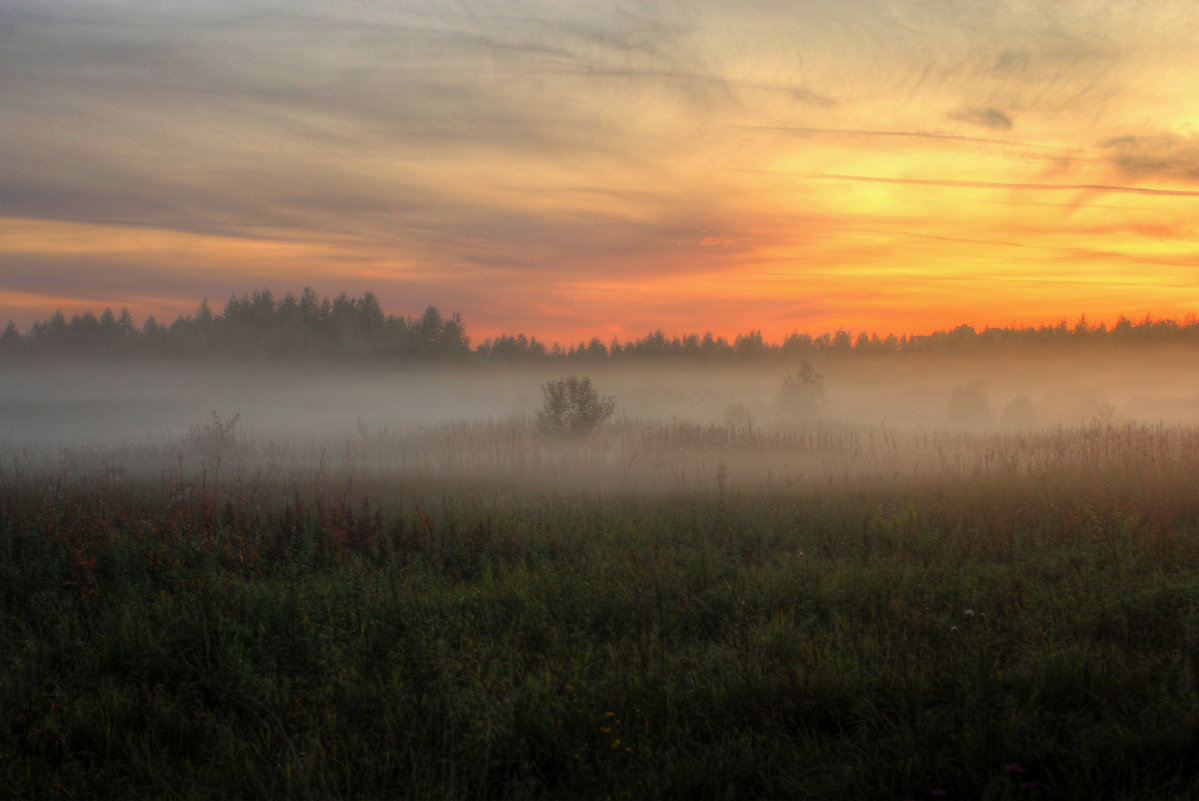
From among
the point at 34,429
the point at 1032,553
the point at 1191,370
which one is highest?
the point at 1191,370

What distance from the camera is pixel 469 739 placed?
3.83 m

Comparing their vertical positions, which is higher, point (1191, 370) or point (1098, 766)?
point (1191, 370)

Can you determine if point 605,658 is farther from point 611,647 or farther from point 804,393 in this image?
point 804,393

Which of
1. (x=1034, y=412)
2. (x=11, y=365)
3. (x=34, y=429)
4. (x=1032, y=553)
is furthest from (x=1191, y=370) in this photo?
(x=11, y=365)

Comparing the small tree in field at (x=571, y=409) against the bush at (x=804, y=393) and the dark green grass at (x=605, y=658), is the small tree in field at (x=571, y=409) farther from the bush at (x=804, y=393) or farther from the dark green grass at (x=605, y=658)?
the bush at (x=804, y=393)

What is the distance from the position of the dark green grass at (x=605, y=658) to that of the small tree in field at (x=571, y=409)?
1170 cm

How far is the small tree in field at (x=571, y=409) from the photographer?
20219 millimetres

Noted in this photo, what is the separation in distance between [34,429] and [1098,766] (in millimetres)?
46562

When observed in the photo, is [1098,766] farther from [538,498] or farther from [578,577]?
[538,498]

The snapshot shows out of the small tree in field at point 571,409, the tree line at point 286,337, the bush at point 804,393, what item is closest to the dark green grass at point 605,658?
the small tree in field at point 571,409

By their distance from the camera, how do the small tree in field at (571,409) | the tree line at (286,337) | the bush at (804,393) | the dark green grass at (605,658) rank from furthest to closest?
the tree line at (286,337) < the bush at (804,393) < the small tree in field at (571,409) < the dark green grass at (605,658)

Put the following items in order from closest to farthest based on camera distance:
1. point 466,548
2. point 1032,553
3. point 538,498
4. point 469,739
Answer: point 469,739 < point 1032,553 < point 466,548 < point 538,498

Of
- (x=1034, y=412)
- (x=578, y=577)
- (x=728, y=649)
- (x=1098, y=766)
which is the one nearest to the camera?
(x=1098, y=766)

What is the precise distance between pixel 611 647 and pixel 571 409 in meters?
15.8
